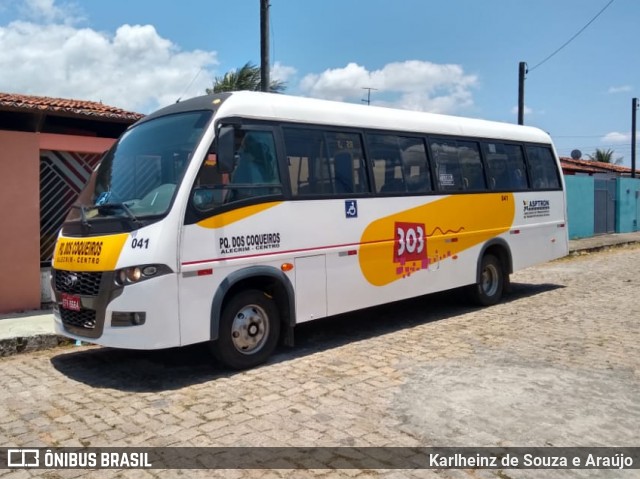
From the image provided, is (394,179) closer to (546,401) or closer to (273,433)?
(546,401)

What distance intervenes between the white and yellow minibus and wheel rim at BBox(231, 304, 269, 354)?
0.6 inches

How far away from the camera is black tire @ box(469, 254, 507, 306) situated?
9.50 m

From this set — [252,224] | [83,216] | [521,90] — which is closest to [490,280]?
[252,224]

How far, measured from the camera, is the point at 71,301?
230 inches

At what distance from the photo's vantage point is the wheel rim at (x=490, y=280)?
9.76 meters

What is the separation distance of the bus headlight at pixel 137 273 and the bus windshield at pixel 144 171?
46 centimetres

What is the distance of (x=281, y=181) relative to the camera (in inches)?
252

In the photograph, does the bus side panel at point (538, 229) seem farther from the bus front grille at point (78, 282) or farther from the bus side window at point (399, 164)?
the bus front grille at point (78, 282)

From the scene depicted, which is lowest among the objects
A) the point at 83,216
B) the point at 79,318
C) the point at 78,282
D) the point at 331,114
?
the point at 79,318

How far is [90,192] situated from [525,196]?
23.8 feet

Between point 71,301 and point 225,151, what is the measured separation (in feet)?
7.03

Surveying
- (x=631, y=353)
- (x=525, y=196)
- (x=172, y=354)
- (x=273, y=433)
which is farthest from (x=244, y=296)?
(x=525, y=196)

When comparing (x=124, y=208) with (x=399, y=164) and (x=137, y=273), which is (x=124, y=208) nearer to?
(x=137, y=273)

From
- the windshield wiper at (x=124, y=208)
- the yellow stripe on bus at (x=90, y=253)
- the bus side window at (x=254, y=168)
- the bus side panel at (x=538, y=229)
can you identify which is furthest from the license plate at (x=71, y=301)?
the bus side panel at (x=538, y=229)
